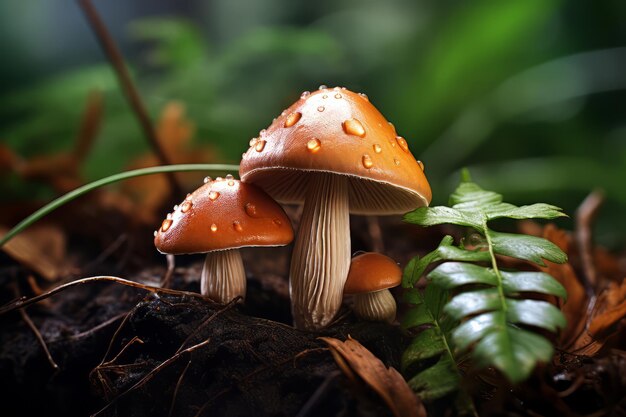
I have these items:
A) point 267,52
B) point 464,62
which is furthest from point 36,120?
point 464,62

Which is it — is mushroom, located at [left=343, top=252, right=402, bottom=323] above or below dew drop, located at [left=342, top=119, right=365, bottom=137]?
below

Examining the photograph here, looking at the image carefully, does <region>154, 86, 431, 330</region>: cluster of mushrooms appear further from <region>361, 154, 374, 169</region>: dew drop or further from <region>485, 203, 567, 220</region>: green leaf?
<region>485, 203, 567, 220</region>: green leaf

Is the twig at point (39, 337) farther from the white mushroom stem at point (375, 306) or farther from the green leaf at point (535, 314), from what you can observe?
the green leaf at point (535, 314)

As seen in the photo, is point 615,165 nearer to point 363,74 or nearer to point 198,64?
point 363,74

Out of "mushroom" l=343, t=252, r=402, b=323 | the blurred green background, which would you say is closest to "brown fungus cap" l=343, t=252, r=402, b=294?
"mushroom" l=343, t=252, r=402, b=323

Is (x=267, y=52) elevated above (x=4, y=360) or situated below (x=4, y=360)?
above
